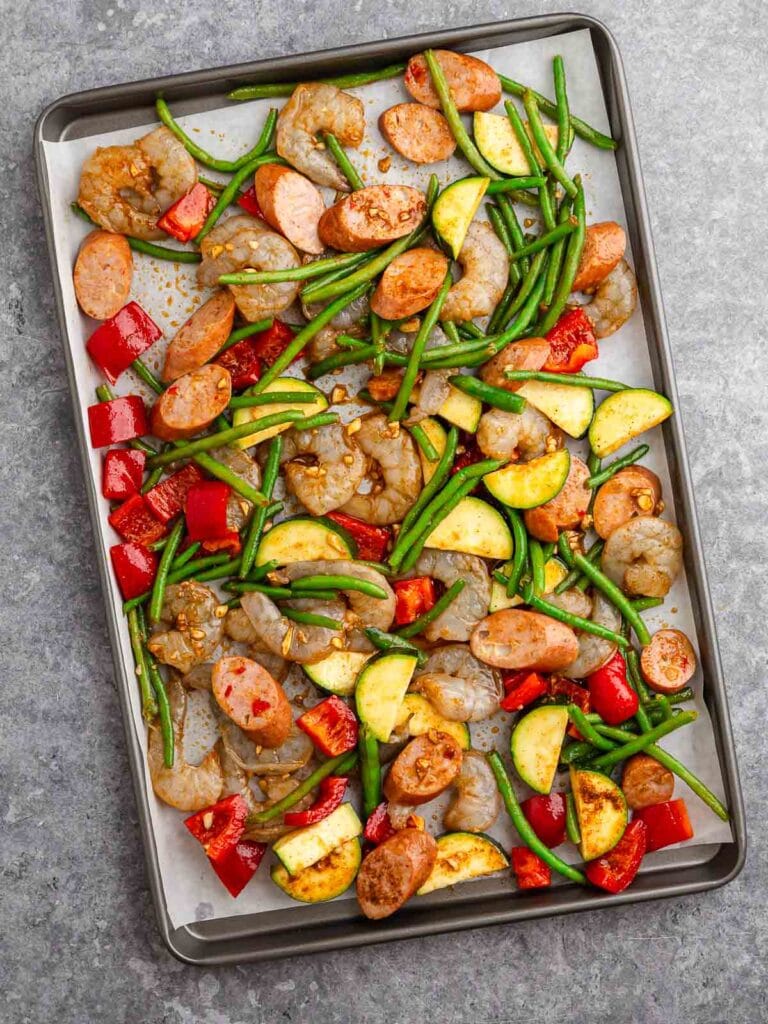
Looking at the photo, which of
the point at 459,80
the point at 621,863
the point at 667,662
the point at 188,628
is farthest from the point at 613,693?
the point at 459,80

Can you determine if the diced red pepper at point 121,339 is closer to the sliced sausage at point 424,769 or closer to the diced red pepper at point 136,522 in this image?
the diced red pepper at point 136,522

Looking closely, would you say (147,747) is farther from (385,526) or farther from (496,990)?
(496,990)

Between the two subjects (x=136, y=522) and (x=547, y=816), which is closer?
(x=136, y=522)

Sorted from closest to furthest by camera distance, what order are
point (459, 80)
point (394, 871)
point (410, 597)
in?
point (394, 871)
point (459, 80)
point (410, 597)

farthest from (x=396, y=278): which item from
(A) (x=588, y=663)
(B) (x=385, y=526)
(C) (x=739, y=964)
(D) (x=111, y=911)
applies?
(C) (x=739, y=964)

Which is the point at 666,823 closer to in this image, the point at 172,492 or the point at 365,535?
the point at 365,535

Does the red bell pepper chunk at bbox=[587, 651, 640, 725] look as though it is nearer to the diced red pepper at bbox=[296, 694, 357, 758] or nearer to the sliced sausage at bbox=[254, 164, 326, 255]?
the diced red pepper at bbox=[296, 694, 357, 758]

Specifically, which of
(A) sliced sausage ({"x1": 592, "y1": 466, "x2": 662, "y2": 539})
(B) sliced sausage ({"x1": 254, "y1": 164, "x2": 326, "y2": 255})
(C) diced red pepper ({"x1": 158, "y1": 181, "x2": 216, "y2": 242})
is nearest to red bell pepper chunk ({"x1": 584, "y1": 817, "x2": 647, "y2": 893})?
(A) sliced sausage ({"x1": 592, "y1": 466, "x2": 662, "y2": 539})
